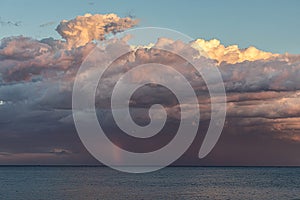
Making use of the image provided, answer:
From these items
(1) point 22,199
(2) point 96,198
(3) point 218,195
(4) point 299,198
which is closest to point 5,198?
(1) point 22,199

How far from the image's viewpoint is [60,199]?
5595 inches

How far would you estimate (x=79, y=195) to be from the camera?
154m

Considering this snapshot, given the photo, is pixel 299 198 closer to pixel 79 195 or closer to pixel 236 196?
pixel 236 196

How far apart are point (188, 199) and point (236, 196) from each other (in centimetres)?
1911

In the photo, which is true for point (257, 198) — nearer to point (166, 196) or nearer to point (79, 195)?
point (166, 196)

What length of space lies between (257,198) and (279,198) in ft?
22.9

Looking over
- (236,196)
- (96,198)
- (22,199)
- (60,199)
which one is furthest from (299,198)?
(22,199)

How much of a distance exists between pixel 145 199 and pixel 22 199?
3805cm

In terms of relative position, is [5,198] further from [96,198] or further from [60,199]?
[96,198]

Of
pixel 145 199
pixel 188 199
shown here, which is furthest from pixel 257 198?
pixel 145 199

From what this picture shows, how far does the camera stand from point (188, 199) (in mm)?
145000

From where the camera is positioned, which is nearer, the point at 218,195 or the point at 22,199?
the point at 22,199

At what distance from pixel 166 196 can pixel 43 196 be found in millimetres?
38981

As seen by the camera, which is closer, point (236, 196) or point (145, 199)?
point (145, 199)
